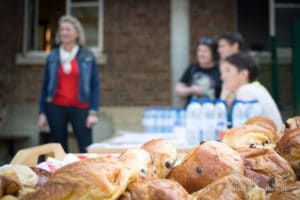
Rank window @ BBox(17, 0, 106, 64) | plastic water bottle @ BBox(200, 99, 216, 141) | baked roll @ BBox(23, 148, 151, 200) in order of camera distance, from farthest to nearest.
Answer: window @ BBox(17, 0, 106, 64)
plastic water bottle @ BBox(200, 99, 216, 141)
baked roll @ BBox(23, 148, 151, 200)

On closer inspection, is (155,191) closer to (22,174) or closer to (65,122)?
(22,174)

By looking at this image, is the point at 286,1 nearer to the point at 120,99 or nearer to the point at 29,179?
the point at 120,99

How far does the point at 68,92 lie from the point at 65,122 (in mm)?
349

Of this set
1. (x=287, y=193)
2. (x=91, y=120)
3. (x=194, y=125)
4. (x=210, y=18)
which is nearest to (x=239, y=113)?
(x=194, y=125)

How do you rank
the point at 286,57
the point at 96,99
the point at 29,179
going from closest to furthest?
the point at 29,179
the point at 96,99
the point at 286,57

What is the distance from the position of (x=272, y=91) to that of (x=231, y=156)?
20.0 ft

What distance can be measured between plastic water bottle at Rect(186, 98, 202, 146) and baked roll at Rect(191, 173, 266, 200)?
2038 millimetres

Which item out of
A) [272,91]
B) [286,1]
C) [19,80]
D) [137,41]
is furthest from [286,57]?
[19,80]

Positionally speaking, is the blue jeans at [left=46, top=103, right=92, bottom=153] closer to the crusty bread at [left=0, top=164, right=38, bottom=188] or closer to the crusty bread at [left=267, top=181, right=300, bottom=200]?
the crusty bread at [left=0, top=164, right=38, bottom=188]

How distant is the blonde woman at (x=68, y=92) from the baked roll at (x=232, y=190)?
146 inches

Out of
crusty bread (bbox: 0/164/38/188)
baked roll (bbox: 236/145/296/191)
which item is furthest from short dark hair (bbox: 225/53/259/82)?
crusty bread (bbox: 0/164/38/188)

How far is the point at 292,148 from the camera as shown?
1.36 metres

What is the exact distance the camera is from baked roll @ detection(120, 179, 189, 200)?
99 centimetres

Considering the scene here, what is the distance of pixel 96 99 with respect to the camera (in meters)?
4.86
